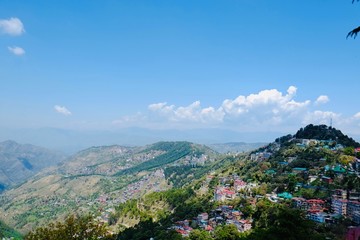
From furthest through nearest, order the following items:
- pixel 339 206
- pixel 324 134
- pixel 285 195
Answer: pixel 324 134
pixel 285 195
pixel 339 206

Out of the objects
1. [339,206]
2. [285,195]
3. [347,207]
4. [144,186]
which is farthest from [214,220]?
[144,186]

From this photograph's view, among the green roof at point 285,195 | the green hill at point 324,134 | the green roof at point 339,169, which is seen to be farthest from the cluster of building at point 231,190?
the green hill at point 324,134

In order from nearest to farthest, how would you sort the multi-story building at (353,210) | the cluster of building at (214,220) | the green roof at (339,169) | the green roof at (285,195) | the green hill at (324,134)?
the multi-story building at (353,210)
the cluster of building at (214,220)
the green roof at (285,195)
the green roof at (339,169)
the green hill at (324,134)

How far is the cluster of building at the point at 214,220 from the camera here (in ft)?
161

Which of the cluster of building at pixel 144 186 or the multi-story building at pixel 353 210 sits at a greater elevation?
the multi-story building at pixel 353 210

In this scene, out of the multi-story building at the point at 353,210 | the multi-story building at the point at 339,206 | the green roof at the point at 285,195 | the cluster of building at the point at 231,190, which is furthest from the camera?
the cluster of building at the point at 231,190

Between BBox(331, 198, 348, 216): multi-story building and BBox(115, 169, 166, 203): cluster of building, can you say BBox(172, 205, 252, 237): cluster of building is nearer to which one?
BBox(331, 198, 348, 216): multi-story building

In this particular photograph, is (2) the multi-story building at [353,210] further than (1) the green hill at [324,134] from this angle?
No

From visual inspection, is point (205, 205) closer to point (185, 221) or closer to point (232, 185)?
point (185, 221)

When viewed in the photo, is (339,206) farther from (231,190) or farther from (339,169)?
(231,190)

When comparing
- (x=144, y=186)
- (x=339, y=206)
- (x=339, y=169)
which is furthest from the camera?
(x=144, y=186)

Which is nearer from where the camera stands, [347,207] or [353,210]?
[353,210]

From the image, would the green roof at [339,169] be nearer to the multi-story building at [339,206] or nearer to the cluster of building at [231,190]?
the cluster of building at [231,190]

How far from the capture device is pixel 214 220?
53844mm
